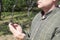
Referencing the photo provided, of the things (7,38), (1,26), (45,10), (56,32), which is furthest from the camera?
(1,26)

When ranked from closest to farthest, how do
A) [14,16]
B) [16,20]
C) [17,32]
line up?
[17,32] → [16,20] → [14,16]

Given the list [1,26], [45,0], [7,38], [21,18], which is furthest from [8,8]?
[45,0]

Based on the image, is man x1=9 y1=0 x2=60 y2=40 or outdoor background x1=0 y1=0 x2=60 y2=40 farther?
outdoor background x1=0 y1=0 x2=60 y2=40

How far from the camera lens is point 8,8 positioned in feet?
24.2

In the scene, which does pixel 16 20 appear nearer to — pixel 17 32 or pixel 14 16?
pixel 14 16

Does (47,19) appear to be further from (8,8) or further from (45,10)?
(8,8)

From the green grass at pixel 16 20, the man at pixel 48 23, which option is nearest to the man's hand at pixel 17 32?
the man at pixel 48 23

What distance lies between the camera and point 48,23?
1.80 metres

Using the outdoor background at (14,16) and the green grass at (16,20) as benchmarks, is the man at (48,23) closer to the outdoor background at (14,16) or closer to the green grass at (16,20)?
the outdoor background at (14,16)

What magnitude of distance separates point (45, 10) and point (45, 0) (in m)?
0.09

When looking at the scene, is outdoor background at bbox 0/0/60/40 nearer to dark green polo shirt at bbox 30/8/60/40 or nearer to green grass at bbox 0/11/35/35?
green grass at bbox 0/11/35/35

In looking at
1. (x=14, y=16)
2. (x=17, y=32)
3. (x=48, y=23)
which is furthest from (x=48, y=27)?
(x=14, y=16)

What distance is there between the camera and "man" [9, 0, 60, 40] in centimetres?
175

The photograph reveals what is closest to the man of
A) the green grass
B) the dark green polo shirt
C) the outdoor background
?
A: the dark green polo shirt
